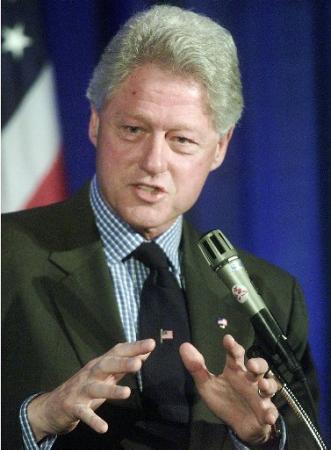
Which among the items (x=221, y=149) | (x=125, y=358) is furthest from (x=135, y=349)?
(x=221, y=149)

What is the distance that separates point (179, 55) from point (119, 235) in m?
0.35

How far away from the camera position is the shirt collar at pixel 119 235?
136 cm

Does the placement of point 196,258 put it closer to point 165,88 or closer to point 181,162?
point 181,162

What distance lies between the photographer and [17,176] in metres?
1.44

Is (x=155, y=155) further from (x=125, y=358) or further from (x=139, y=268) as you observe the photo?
(x=125, y=358)

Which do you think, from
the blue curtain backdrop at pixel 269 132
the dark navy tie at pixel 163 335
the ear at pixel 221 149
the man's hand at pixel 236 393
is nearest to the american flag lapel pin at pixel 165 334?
the dark navy tie at pixel 163 335

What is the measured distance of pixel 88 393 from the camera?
1.14m

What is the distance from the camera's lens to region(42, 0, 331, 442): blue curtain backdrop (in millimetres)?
1400

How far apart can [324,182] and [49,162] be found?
1.80 feet

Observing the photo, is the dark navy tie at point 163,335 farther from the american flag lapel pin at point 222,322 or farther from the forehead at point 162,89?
the forehead at point 162,89

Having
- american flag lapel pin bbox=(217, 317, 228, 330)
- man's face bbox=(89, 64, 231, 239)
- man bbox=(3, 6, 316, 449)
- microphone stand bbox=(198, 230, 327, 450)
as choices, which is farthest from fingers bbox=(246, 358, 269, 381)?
man's face bbox=(89, 64, 231, 239)

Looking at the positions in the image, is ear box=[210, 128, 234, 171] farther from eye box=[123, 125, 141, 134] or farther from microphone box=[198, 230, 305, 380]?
microphone box=[198, 230, 305, 380]

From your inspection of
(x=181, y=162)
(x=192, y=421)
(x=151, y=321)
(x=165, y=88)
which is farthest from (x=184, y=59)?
(x=192, y=421)

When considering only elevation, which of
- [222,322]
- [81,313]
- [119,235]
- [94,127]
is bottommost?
[222,322]
